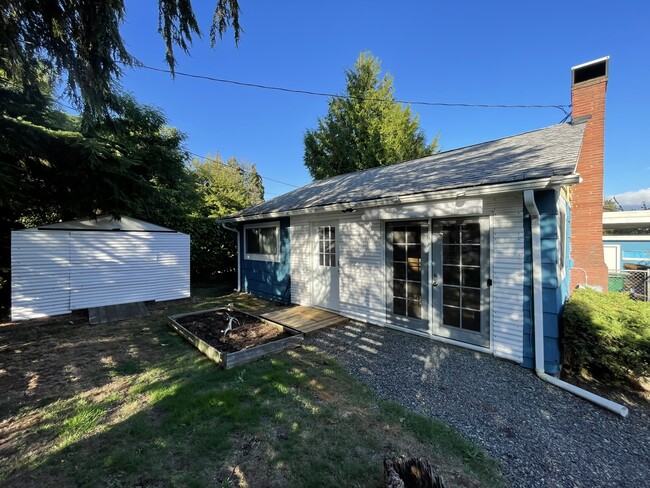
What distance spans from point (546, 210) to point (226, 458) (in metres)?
4.76

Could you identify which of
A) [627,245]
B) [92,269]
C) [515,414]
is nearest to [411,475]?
[515,414]

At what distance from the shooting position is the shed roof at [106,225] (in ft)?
23.3

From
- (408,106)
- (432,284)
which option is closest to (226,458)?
(432,284)

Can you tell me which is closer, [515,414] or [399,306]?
[515,414]

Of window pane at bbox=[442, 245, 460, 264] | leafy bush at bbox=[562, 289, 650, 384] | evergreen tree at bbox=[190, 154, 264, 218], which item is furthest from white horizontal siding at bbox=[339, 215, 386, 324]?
evergreen tree at bbox=[190, 154, 264, 218]

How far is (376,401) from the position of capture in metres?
3.17

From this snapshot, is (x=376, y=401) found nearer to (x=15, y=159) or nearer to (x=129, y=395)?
(x=129, y=395)

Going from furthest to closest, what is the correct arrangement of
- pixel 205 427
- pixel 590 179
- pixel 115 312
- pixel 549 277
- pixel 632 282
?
pixel 632 282, pixel 115 312, pixel 590 179, pixel 549 277, pixel 205 427

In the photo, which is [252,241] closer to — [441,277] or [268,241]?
[268,241]

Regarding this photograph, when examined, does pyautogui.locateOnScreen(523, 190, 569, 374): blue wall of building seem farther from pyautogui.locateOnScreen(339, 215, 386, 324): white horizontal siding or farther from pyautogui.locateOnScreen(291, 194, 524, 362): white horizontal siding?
pyautogui.locateOnScreen(339, 215, 386, 324): white horizontal siding

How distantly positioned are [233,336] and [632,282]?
454 inches

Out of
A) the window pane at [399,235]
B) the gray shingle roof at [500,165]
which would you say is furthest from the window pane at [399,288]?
the gray shingle roof at [500,165]

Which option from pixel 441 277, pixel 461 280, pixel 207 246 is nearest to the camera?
pixel 461 280

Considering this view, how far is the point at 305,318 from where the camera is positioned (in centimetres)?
636
